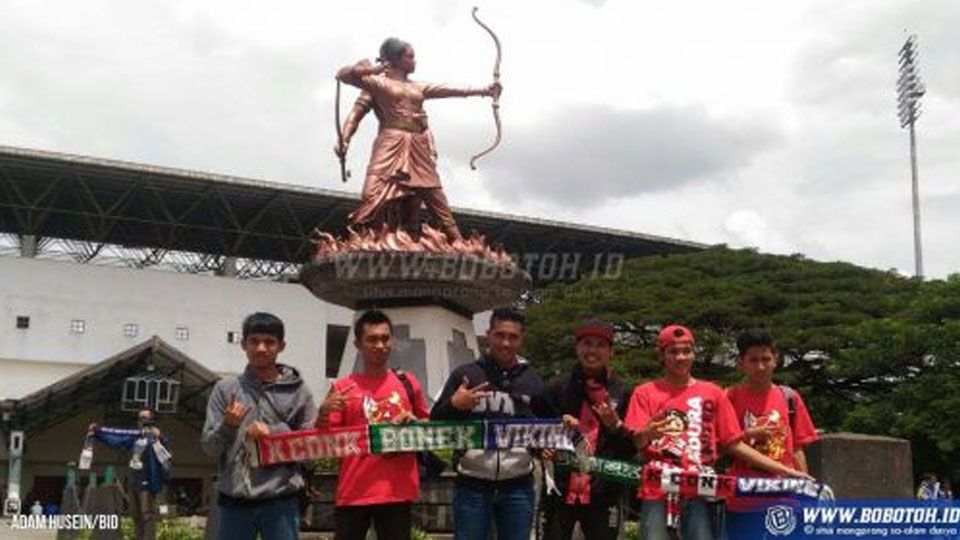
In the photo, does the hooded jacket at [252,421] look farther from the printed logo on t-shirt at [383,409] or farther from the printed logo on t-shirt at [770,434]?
the printed logo on t-shirt at [770,434]

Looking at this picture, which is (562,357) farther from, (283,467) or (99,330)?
(283,467)

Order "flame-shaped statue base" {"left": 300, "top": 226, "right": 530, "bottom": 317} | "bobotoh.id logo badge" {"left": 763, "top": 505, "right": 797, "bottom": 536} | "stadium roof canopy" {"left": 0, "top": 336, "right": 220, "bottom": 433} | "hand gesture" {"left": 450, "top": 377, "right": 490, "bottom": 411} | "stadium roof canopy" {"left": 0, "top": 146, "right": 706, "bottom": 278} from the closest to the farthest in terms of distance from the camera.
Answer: "hand gesture" {"left": 450, "top": 377, "right": 490, "bottom": 411} → "bobotoh.id logo badge" {"left": 763, "top": 505, "right": 797, "bottom": 536} → "flame-shaped statue base" {"left": 300, "top": 226, "right": 530, "bottom": 317} → "stadium roof canopy" {"left": 0, "top": 336, "right": 220, "bottom": 433} → "stadium roof canopy" {"left": 0, "top": 146, "right": 706, "bottom": 278}

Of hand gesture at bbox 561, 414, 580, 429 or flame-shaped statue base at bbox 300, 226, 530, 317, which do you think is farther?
flame-shaped statue base at bbox 300, 226, 530, 317

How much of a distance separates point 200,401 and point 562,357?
30.8 feet

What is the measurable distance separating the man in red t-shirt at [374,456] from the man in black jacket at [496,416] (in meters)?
0.23

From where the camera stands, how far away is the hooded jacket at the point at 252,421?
457 cm

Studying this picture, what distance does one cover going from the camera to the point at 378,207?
49.3ft

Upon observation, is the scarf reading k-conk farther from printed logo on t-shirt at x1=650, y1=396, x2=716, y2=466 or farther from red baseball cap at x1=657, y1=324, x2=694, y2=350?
red baseball cap at x1=657, y1=324, x2=694, y2=350

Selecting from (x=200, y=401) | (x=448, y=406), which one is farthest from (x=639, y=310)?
(x=448, y=406)

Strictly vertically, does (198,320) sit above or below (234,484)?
above

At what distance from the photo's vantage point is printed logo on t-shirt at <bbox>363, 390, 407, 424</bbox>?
4996 millimetres

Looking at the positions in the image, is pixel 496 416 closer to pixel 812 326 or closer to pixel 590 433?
pixel 590 433

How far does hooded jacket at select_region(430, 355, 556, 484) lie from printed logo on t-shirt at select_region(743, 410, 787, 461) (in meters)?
0.99

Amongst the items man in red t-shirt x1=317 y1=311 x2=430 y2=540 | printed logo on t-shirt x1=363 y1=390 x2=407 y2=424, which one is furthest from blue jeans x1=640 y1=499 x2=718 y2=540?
printed logo on t-shirt x1=363 y1=390 x2=407 y2=424
